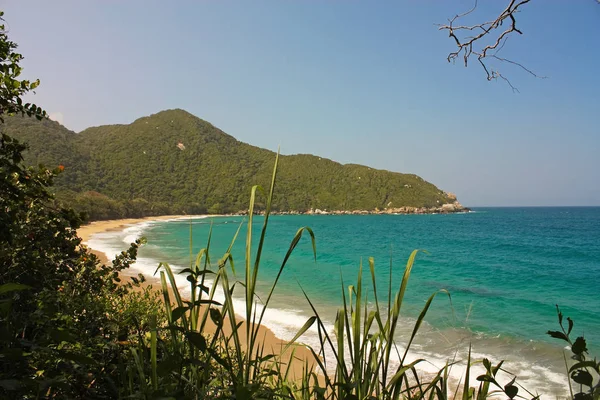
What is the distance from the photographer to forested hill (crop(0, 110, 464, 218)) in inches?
2753

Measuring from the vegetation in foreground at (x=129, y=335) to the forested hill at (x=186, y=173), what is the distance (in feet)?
177

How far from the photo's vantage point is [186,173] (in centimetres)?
9256

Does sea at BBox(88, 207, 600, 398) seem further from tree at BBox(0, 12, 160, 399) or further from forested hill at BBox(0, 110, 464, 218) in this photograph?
forested hill at BBox(0, 110, 464, 218)

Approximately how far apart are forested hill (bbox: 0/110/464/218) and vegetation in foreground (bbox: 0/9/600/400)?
177ft

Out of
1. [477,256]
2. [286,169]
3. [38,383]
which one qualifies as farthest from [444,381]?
[286,169]

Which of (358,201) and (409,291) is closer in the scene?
(409,291)

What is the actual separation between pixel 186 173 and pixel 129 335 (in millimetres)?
94560

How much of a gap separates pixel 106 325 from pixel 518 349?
8.92 m

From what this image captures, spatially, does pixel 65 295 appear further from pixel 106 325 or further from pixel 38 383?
pixel 38 383

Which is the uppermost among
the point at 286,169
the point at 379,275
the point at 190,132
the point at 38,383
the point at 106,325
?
the point at 190,132

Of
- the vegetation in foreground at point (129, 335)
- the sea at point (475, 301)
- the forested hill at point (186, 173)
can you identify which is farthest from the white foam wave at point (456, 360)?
the forested hill at point (186, 173)

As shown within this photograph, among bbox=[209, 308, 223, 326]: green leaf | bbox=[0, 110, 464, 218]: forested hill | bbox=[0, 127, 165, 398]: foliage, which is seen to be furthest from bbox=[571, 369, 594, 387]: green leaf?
bbox=[0, 110, 464, 218]: forested hill

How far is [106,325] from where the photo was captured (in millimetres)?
1980

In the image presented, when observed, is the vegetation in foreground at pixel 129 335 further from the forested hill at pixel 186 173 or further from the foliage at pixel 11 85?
the forested hill at pixel 186 173
